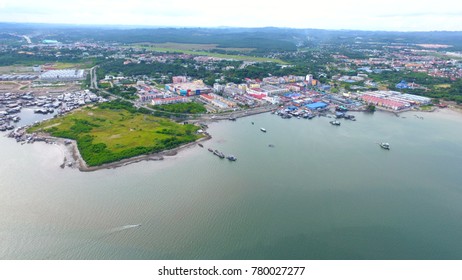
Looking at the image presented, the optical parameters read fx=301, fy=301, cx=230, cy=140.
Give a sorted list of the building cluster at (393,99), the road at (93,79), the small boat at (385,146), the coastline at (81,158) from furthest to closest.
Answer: the road at (93,79)
the building cluster at (393,99)
the small boat at (385,146)
the coastline at (81,158)

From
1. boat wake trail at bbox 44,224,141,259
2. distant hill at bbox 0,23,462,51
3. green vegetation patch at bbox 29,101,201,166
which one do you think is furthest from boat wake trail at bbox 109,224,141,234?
distant hill at bbox 0,23,462,51

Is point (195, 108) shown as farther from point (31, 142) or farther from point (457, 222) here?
point (457, 222)

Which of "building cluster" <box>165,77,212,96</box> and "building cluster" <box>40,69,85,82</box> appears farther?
"building cluster" <box>40,69,85,82</box>

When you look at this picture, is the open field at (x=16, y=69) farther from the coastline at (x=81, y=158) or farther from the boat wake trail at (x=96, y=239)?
the boat wake trail at (x=96, y=239)

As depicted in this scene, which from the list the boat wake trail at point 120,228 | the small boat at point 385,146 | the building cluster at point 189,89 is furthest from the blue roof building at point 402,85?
the boat wake trail at point 120,228

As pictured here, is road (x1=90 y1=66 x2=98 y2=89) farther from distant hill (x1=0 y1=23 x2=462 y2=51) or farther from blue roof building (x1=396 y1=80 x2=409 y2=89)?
distant hill (x1=0 y1=23 x2=462 y2=51)

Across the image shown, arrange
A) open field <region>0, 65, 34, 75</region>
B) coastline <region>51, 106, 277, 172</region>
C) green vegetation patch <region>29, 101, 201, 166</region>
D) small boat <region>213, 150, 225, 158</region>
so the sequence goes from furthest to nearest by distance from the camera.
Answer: open field <region>0, 65, 34, 75</region>, small boat <region>213, 150, 225, 158</region>, green vegetation patch <region>29, 101, 201, 166</region>, coastline <region>51, 106, 277, 172</region>
